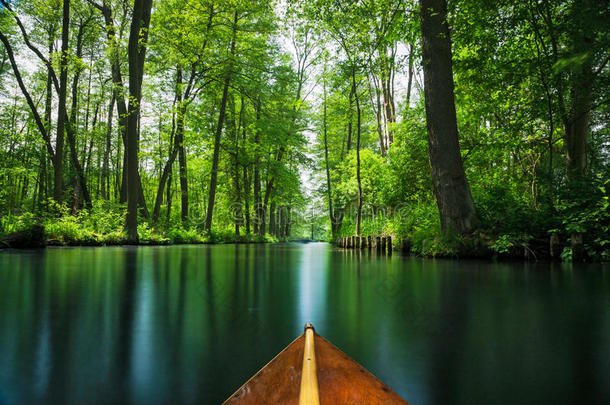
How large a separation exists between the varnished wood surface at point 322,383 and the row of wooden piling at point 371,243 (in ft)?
28.8

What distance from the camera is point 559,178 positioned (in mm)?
6238

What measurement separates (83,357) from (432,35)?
800 cm

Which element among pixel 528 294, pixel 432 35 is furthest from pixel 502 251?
pixel 432 35

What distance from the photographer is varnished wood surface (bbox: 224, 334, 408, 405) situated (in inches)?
27.8

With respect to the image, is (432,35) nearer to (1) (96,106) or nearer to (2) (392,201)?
(2) (392,201)

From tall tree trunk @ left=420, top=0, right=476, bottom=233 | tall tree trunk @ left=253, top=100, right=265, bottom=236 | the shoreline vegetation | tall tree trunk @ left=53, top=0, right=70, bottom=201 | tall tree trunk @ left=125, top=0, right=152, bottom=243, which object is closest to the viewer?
the shoreline vegetation

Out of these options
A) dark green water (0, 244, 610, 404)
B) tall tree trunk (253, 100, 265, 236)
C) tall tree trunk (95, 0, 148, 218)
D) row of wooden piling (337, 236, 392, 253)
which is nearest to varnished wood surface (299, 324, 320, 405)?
dark green water (0, 244, 610, 404)

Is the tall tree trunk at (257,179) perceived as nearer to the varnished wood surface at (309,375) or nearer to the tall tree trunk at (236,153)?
the tall tree trunk at (236,153)

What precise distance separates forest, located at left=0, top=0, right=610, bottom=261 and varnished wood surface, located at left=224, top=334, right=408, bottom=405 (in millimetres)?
5823

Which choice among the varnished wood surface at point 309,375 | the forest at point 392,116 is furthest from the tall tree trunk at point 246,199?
the varnished wood surface at point 309,375

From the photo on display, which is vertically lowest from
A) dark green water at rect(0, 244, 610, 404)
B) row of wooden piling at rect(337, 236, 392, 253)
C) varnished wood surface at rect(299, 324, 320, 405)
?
row of wooden piling at rect(337, 236, 392, 253)

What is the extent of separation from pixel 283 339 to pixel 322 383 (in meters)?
0.81

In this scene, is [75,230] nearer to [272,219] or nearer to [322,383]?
[322,383]

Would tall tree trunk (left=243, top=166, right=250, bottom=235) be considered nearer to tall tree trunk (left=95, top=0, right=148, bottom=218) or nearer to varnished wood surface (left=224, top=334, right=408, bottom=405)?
tall tree trunk (left=95, top=0, right=148, bottom=218)
